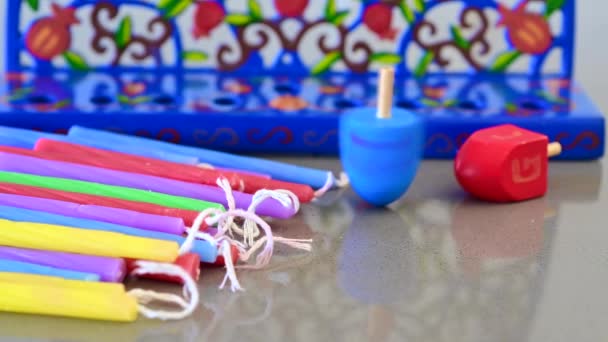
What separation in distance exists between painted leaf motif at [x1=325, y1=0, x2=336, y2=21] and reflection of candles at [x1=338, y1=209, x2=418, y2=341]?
0.27 m

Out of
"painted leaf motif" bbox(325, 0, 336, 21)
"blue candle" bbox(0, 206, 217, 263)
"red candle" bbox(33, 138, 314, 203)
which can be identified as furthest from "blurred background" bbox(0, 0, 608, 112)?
"blue candle" bbox(0, 206, 217, 263)

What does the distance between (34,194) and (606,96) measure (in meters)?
0.65

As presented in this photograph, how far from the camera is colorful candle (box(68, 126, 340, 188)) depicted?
75cm

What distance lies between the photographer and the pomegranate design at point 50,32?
3.03 ft

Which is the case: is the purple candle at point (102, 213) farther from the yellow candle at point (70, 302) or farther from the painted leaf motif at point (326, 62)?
the painted leaf motif at point (326, 62)

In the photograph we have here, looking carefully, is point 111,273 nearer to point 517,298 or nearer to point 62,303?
point 62,303

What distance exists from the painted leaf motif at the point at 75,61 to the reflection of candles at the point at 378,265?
0.38 m

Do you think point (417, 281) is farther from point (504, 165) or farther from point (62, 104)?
point (62, 104)

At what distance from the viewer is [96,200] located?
660mm

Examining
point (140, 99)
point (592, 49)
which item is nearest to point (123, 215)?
point (140, 99)

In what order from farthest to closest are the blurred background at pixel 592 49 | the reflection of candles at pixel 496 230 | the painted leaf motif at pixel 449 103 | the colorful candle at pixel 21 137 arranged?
1. the blurred background at pixel 592 49
2. the painted leaf motif at pixel 449 103
3. the colorful candle at pixel 21 137
4. the reflection of candles at pixel 496 230

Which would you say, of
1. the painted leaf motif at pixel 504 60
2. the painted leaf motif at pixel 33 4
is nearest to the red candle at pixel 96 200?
the painted leaf motif at pixel 33 4

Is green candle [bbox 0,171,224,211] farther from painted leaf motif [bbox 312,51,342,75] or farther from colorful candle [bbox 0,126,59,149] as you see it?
painted leaf motif [bbox 312,51,342,75]

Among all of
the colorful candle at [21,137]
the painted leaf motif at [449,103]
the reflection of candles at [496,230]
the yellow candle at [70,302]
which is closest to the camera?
the yellow candle at [70,302]
